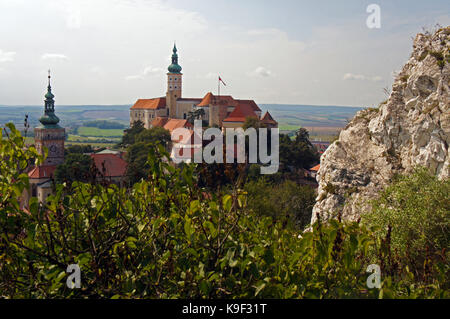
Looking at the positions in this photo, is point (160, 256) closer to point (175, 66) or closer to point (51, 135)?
point (51, 135)

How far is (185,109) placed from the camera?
8975 centimetres

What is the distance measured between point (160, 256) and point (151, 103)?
311 feet

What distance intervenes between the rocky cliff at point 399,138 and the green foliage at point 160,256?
12.6 m

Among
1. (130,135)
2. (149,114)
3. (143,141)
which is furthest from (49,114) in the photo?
(149,114)

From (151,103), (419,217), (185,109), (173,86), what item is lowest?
(419,217)

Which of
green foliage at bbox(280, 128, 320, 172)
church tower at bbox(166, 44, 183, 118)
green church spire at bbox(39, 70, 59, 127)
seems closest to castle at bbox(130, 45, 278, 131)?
church tower at bbox(166, 44, 183, 118)

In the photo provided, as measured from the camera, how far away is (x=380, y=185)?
57.6ft

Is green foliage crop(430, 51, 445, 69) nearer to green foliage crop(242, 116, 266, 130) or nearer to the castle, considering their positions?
green foliage crop(242, 116, 266, 130)

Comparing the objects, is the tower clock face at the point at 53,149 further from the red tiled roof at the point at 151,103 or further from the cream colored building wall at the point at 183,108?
the red tiled roof at the point at 151,103

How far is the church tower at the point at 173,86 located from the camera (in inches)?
3610

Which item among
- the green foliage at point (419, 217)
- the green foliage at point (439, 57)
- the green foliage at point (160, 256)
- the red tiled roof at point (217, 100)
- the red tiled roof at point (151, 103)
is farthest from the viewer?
the red tiled roof at point (151, 103)

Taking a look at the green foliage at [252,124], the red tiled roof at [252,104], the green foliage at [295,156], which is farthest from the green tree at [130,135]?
the green foliage at [295,156]

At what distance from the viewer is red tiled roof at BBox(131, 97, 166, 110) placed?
94.1 meters

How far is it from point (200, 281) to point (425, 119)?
1603 cm
